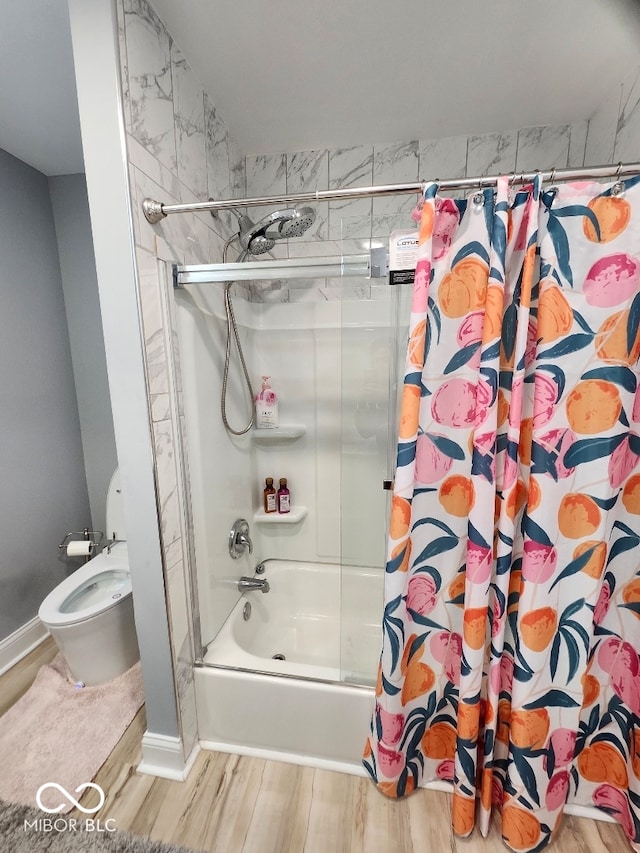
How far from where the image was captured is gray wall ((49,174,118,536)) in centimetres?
198

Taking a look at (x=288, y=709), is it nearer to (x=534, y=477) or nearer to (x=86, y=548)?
(x=534, y=477)

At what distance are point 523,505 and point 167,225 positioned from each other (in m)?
1.37

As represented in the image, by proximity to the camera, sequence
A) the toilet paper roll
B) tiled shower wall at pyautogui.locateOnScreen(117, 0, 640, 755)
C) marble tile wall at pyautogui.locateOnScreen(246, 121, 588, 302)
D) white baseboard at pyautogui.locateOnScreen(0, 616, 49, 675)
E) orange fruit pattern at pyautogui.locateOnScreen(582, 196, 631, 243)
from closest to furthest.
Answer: orange fruit pattern at pyautogui.locateOnScreen(582, 196, 631, 243)
tiled shower wall at pyautogui.locateOnScreen(117, 0, 640, 755)
marble tile wall at pyautogui.locateOnScreen(246, 121, 588, 302)
white baseboard at pyautogui.locateOnScreen(0, 616, 49, 675)
the toilet paper roll

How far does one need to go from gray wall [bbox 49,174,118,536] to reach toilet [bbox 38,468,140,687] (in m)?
0.25

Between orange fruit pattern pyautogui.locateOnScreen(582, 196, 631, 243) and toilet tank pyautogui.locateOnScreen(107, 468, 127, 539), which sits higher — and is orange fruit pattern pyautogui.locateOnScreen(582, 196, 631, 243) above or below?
above

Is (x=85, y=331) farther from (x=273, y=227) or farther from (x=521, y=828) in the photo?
(x=521, y=828)

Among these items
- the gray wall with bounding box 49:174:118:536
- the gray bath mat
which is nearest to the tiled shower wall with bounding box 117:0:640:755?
the gray bath mat

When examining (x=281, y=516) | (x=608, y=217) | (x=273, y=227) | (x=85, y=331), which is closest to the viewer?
(x=608, y=217)

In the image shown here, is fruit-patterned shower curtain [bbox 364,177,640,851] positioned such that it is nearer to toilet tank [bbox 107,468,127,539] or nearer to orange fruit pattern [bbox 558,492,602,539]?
orange fruit pattern [bbox 558,492,602,539]

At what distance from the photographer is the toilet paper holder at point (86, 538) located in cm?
204

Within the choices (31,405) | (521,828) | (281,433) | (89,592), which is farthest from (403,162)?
(89,592)

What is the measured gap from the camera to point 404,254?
39.0 inches

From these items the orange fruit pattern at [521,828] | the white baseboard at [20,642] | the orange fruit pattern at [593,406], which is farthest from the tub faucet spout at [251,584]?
the orange fruit pattern at [593,406]

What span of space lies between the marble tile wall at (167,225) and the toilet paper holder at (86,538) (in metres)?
1.01
